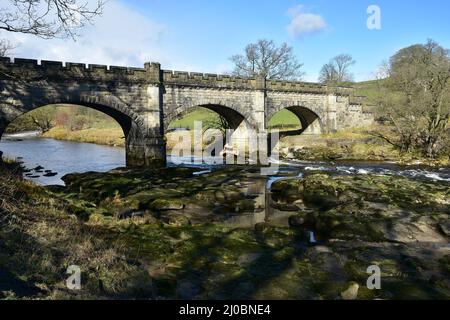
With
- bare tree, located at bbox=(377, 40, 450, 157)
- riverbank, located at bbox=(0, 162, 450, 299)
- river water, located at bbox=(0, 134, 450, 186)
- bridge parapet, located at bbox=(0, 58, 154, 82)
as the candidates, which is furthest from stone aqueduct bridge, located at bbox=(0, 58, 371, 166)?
bare tree, located at bbox=(377, 40, 450, 157)

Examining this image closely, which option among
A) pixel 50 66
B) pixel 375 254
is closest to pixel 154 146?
pixel 50 66

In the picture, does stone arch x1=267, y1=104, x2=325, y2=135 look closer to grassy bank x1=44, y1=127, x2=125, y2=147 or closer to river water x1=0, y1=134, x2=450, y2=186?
river water x1=0, y1=134, x2=450, y2=186

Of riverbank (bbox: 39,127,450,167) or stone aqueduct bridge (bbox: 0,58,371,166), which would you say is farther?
riverbank (bbox: 39,127,450,167)

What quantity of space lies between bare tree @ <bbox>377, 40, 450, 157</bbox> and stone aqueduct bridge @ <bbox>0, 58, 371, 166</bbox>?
939cm

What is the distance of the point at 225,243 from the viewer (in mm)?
10188

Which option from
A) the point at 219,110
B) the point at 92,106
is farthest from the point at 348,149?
the point at 92,106

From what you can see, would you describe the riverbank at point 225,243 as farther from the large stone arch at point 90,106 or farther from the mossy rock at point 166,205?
the large stone arch at point 90,106

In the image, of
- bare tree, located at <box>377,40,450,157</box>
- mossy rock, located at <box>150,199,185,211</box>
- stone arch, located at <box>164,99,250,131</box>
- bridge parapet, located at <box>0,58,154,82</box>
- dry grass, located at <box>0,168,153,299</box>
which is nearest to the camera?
dry grass, located at <box>0,168,153,299</box>

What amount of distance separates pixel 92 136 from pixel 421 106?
147 ft

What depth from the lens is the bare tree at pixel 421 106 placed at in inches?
1144

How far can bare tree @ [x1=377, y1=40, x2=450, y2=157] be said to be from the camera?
29.1 metres

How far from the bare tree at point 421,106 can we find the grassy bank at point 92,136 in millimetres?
32416

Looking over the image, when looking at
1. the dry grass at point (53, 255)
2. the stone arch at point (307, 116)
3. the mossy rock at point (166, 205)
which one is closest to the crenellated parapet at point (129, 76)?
the stone arch at point (307, 116)
